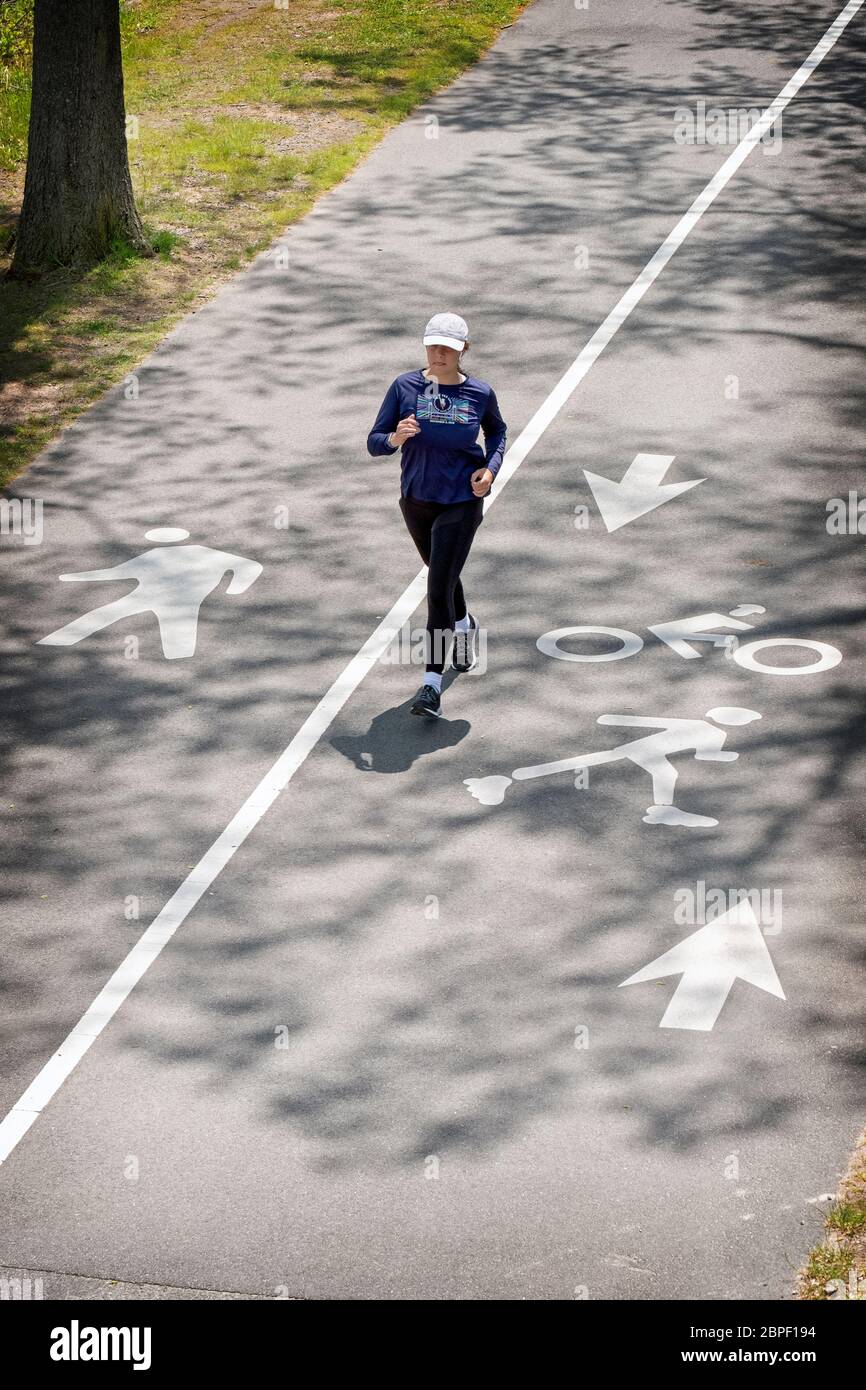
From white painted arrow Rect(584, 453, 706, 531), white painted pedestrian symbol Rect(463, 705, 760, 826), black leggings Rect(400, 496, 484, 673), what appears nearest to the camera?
white painted pedestrian symbol Rect(463, 705, 760, 826)

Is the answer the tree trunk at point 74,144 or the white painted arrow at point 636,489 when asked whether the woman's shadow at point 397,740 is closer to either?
the white painted arrow at point 636,489

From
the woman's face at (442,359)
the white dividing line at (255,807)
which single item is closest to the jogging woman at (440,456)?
the woman's face at (442,359)

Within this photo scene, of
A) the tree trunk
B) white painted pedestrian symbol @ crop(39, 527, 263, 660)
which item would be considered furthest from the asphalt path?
the tree trunk

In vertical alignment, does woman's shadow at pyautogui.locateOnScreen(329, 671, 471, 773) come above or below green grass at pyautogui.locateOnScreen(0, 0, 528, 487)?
below

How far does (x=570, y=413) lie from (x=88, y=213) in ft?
19.0

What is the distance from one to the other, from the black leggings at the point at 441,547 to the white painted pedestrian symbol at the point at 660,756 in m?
0.96

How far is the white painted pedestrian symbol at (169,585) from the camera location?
10.7 meters

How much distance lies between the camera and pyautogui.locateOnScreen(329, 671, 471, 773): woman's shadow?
930cm

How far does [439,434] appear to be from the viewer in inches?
372

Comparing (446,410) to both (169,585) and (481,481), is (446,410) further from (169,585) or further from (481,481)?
(169,585)

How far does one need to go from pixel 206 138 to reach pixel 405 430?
12.5 meters

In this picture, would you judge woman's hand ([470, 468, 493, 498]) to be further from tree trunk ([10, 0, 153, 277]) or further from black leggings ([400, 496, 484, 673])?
tree trunk ([10, 0, 153, 277])

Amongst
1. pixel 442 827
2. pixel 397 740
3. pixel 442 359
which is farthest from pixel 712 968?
pixel 442 359

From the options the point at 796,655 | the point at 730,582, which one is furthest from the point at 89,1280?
the point at 730,582
